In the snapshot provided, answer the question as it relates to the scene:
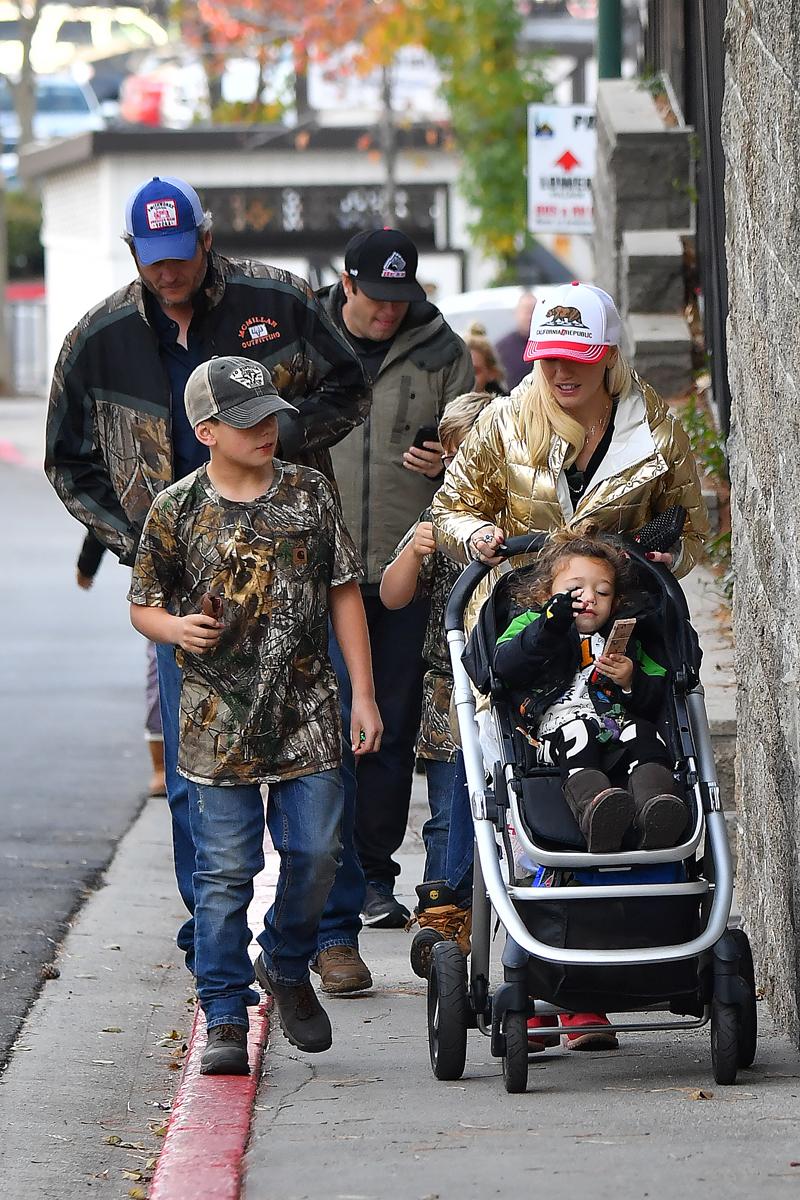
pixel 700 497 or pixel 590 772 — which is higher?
pixel 700 497

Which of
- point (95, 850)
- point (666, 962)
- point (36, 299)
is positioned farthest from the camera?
point (36, 299)

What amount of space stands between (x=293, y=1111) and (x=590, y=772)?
41.4 inches

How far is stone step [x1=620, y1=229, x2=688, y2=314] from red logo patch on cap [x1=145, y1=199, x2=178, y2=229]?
6.57 meters

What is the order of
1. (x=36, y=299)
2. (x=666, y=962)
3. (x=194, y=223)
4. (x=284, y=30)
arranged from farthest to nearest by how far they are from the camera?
(x=36, y=299)
(x=284, y=30)
(x=194, y=223)
(x=666, y=962)

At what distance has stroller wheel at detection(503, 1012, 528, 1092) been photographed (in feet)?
15.5

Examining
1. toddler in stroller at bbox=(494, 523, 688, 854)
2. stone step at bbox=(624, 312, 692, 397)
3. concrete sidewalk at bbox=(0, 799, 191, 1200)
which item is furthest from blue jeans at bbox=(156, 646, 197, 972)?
stone step at bbox=(624, 312, 692, 397)

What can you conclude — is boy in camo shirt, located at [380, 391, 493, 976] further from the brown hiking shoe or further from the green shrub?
the green shrub

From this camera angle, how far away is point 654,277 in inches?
465

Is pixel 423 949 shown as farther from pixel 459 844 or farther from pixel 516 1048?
pixel 516 1048

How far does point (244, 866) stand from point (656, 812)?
3.63 feet

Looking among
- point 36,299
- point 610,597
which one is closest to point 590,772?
point 610,597

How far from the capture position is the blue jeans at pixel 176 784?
5594 millimetres

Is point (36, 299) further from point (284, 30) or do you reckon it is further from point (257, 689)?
point (257, 689)

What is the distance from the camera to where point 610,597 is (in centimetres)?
486
